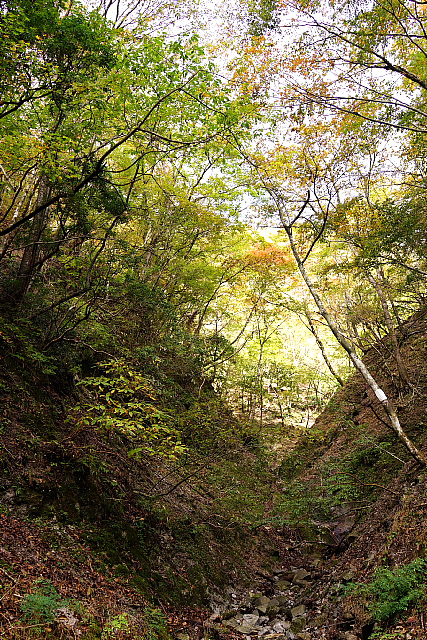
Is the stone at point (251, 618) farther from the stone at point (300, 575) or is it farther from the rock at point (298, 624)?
the stone at point (300, 575)

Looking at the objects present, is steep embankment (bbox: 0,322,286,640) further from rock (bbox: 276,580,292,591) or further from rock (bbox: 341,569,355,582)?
rock (bbox: 341,569,355,582)

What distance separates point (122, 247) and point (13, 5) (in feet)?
14.2

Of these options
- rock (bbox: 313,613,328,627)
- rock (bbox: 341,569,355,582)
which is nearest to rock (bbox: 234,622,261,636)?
rock (bbox: 313,613,328,627)

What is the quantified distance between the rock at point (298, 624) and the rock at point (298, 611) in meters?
0.16

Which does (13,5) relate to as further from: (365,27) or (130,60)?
(365,27)

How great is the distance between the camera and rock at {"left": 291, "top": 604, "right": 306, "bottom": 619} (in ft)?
22.8

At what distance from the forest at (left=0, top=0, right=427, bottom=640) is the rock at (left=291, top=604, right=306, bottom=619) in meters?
0.10

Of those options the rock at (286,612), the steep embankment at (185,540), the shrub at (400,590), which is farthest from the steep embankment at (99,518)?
the shrub at (400,590)

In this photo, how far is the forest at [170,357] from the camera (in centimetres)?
530

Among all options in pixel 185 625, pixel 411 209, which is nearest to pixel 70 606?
pixel 185 625

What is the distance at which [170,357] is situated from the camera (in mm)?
11336

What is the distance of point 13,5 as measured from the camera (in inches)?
225

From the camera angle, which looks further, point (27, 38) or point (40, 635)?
point (27, 38)

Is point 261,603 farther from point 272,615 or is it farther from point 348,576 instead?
point 348,576
